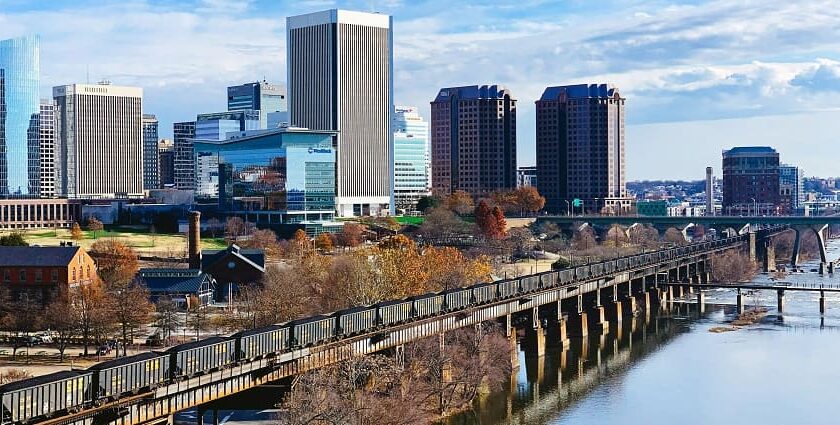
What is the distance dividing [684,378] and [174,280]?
49.8 meters

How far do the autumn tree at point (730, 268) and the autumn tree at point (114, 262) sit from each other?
78624 millimetres

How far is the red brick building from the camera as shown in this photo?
9894 cm

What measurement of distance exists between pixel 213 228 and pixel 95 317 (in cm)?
11445

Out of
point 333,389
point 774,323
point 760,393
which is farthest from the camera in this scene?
point 774,323

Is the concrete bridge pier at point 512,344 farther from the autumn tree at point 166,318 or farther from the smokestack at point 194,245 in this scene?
the smokestack at point 194,245

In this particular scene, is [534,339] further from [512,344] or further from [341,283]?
[341,283]

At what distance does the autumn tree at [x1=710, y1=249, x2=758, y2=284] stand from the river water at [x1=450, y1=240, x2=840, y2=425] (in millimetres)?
44695

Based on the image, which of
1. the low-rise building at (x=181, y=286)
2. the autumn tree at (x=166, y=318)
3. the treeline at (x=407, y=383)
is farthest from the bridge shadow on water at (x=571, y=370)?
the low-rise building at (x=181, y=286)

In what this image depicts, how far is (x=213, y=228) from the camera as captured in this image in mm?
197625

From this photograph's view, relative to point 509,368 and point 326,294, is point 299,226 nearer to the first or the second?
point 326,294

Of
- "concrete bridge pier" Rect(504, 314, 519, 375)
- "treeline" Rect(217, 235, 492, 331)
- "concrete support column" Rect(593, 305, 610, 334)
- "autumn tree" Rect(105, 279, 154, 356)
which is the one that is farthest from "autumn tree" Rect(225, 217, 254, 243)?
"concrete bridge pier" Rect(504, 314, 519, 375)

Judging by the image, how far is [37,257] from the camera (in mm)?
100625

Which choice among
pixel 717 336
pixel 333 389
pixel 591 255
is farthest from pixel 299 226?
pixel 333 389

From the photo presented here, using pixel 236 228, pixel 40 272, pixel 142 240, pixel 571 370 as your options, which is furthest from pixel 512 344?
pixel 236 228
